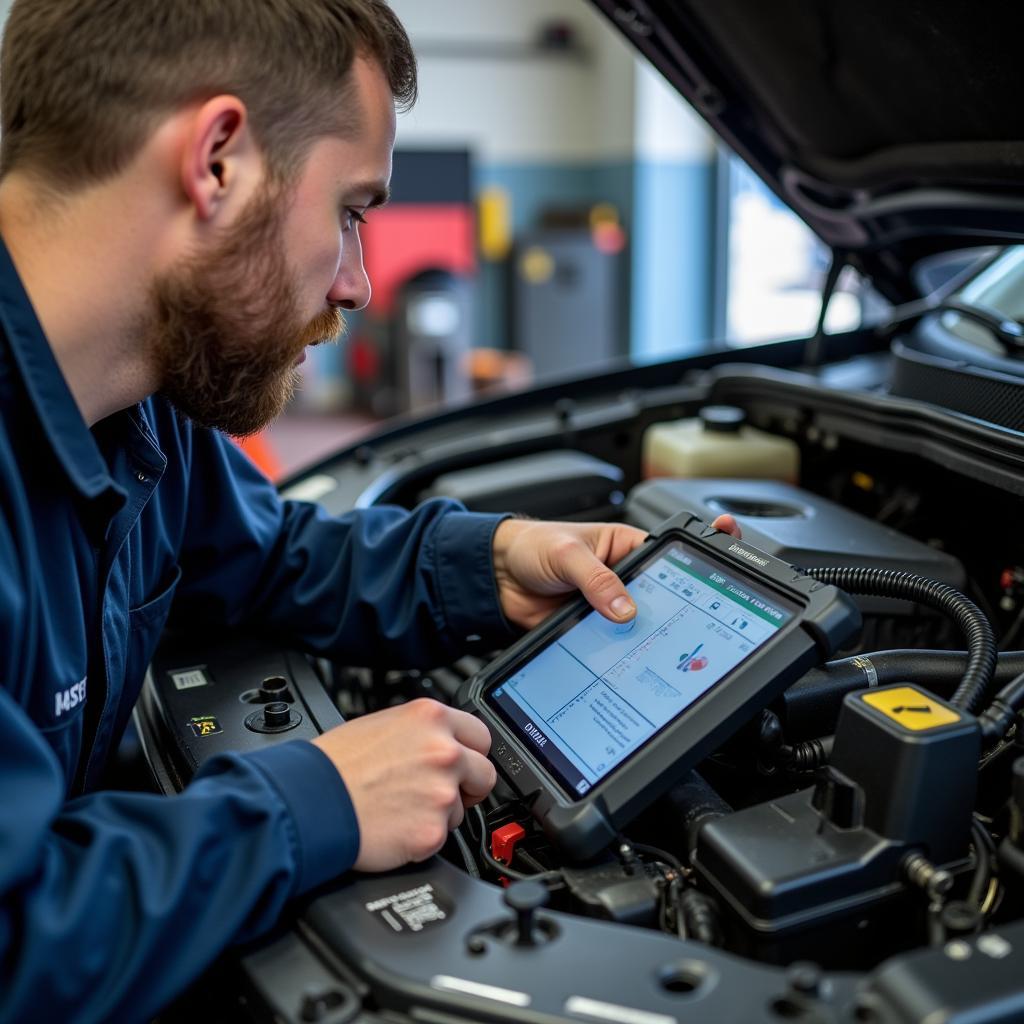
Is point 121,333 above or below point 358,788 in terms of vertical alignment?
above

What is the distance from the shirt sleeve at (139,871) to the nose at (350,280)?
416 mm

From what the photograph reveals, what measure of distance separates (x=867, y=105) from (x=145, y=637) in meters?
1.05

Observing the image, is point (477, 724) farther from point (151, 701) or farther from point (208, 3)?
point (208, 3)

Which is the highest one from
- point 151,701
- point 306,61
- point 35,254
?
point 306,61

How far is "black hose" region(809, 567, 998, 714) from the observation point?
0.77m

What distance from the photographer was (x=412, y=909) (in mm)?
697

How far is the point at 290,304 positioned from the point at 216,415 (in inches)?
5.1

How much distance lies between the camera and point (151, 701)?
1.07 metres

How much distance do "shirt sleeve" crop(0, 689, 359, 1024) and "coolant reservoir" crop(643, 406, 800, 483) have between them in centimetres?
79

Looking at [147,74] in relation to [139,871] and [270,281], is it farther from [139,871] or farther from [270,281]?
[139,871]

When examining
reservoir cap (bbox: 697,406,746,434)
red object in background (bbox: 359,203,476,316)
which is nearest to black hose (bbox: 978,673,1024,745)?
reservoir cap (bbox: 697,406,746,434)

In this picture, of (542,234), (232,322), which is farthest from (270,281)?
(542,234)

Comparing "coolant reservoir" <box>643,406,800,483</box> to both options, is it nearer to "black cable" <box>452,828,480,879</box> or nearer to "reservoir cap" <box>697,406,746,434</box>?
"reservoir cap" <box>697,406,746,434</box>

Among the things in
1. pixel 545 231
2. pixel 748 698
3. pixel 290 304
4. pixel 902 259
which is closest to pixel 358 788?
pixel 748 698
